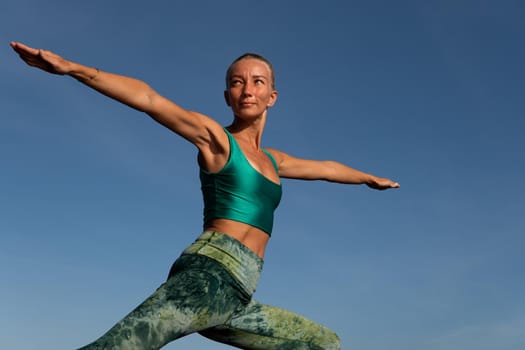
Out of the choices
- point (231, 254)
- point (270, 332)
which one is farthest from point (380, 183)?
point (231, 254)

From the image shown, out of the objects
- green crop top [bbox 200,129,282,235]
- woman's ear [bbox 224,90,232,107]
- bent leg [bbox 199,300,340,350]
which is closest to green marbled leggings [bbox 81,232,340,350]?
bent leg [bbox 199,300,340,350]

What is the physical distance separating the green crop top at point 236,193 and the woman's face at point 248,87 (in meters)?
0.65

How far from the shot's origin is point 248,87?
257 inches

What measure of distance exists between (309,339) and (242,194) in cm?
157

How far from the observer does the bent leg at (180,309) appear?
491 centimetres

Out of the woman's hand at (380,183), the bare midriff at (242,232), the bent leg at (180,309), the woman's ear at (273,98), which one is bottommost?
the bent leg at (180,309)

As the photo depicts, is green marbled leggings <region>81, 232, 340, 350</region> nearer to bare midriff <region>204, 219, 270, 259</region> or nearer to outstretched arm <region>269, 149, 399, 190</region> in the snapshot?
bare midriff <region>204, 219, 270, 259</region>

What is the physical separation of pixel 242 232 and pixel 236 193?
0.36m

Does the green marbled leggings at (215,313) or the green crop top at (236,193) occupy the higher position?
the green crop top at (236,193)

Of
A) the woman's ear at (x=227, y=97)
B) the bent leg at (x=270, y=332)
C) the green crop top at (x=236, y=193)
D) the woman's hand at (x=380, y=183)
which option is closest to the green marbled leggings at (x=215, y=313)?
the bent leg at (x=270, y=332)

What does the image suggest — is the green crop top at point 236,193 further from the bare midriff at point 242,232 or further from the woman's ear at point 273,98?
the woman's ear at point 273,98

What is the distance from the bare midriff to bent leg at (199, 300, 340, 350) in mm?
517

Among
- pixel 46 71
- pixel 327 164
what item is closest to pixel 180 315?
pixel 46 71

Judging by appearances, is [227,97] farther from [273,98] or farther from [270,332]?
[270,332]
